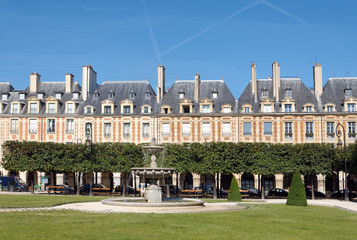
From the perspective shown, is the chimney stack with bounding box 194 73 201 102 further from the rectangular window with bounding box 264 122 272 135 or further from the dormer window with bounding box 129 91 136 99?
the rectangular window with bounding box 264 122 272 135

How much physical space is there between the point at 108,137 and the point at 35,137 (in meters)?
7.01

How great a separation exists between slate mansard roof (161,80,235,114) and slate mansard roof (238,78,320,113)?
4.85ft

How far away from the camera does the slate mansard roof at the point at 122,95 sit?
144ft

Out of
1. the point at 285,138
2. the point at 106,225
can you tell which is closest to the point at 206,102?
the point at 285,138

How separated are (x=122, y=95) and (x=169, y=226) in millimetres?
33206

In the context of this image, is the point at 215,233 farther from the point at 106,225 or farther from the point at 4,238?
the point at 4,238

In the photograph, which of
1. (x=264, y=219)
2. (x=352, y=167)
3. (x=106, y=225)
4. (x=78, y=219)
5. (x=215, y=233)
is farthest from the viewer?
(x=352, y=167)

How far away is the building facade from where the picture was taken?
40.8m

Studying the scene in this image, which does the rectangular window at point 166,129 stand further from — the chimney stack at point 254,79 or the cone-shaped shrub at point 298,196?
the cone-shaped shrub at point 298,196

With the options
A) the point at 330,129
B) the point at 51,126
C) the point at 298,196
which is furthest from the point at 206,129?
the point at 298,196

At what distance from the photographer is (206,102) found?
4219 cm

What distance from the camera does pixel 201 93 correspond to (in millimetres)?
44344

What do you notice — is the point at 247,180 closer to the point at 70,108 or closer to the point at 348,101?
the point at 348,101

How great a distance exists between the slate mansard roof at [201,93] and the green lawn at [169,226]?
2709 cm
